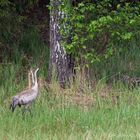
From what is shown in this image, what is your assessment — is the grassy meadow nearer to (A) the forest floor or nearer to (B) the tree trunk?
(A) the forest floor

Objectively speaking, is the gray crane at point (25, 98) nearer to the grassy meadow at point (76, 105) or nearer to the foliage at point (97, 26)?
the grassy meadow at point (76, 105)

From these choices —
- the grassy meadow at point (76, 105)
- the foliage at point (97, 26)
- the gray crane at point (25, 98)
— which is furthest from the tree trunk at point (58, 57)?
the gray crane at point (25, 98)

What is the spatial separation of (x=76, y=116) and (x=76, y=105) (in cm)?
84

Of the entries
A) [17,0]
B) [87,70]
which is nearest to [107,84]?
[87,70]

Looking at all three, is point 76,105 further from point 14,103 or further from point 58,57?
point 58,57

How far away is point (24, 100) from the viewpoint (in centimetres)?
885

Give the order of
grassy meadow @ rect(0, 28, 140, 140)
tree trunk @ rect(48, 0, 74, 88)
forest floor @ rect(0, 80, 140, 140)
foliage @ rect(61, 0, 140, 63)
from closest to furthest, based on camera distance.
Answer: forest floor @ rect(0, 80, 140, 140) → grassy meadow @ rect(0, 28, 140, 140) → foliage @ rect(61, 0, 140, 63) → tree trunk @ rect(48, 0, 74, 88)

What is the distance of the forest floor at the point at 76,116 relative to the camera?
26.5 feet

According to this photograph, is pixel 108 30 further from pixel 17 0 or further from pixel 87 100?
pixel 17 0

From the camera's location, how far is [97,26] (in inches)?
403

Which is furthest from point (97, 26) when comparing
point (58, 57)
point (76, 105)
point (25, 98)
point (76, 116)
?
point (25, 98)

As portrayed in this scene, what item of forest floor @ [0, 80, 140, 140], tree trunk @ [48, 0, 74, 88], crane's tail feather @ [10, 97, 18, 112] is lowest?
forest floor @ [0, 80, 140, 140]

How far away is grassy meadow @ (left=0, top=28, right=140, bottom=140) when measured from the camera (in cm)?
818

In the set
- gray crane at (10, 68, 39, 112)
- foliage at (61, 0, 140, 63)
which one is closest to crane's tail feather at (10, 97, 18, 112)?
gray crane at (10, 68, 39, 112)
